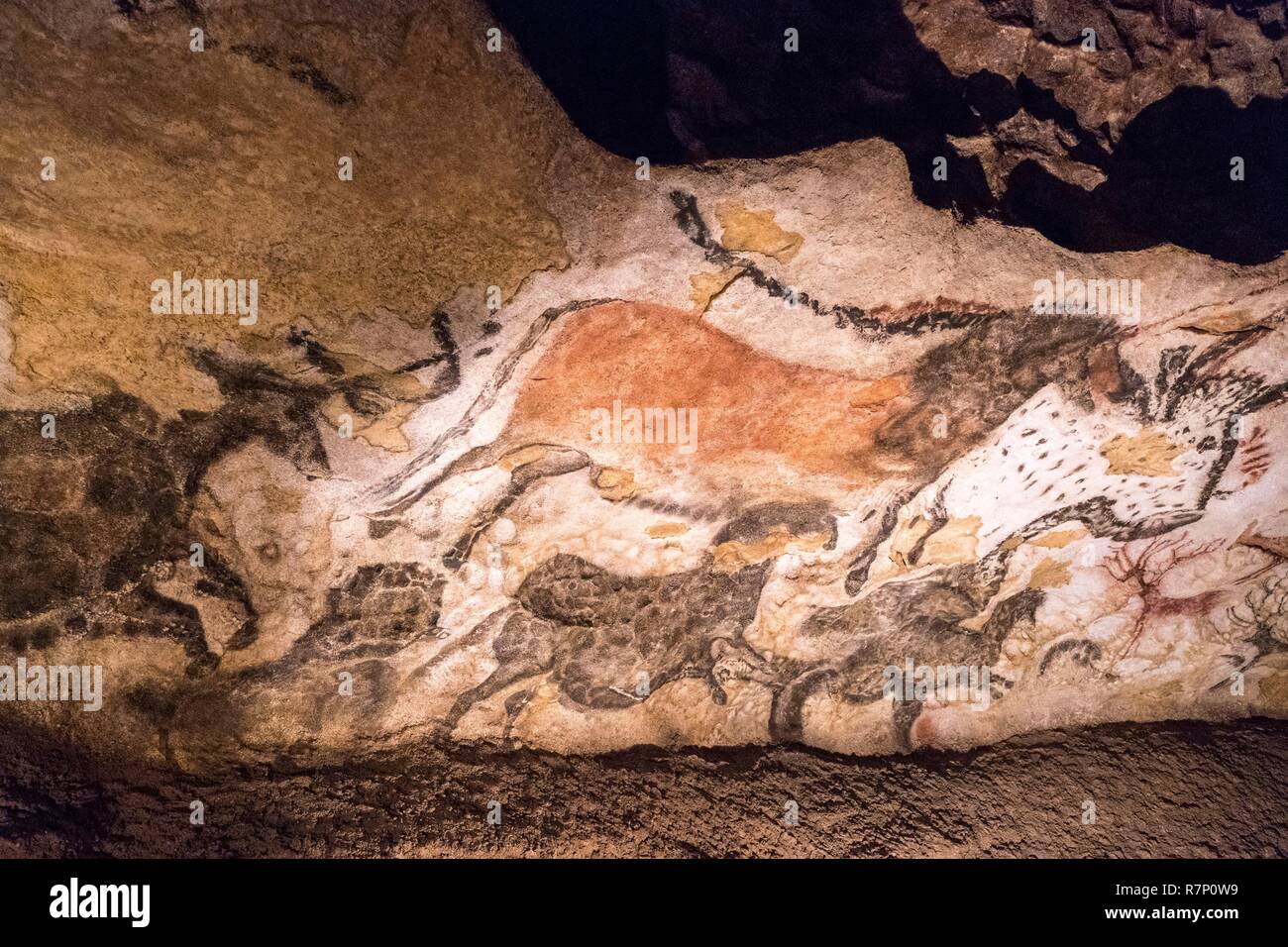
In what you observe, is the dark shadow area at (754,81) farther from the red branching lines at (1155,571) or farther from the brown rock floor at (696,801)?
the brown rock floor at (696,801)

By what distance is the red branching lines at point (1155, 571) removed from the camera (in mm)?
2727

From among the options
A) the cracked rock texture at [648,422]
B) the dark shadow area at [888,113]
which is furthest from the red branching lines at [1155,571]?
the dark shadow area at [888,113]

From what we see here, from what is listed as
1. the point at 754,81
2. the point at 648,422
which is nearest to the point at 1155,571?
the point at 648,422

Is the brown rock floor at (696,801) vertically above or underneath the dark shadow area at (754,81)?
underneath

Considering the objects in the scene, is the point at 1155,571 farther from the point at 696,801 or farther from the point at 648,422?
the point at 648,422

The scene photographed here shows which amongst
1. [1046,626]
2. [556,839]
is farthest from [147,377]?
[1046,626]

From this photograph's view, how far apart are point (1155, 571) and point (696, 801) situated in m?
1.86

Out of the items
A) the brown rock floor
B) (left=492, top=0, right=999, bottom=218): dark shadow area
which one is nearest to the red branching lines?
the brown rock floor

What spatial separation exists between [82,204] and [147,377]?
1.57 ft

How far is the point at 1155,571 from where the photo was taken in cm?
278

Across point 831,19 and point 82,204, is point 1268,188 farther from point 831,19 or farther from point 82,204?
point 82,204

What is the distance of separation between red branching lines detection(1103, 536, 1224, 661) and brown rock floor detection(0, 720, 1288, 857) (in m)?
0.51

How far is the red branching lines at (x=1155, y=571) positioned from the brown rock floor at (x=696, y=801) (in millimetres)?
512

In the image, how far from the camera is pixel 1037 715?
117 inches
